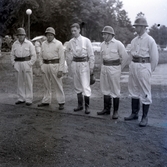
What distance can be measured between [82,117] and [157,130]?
4.45 feet

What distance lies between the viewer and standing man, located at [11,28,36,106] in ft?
18.7

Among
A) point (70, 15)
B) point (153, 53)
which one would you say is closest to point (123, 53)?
point (153, 53)

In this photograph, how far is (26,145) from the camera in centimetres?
354

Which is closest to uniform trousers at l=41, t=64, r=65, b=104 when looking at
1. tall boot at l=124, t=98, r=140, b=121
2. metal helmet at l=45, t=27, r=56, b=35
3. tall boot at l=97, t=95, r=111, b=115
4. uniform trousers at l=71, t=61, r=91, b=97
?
uniform trousers at l=71, t=61, r=91, b=97

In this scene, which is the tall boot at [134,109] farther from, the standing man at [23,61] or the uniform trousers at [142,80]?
the standing man at [23,61]

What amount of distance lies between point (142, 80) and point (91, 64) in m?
1.09

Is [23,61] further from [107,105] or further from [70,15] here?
[107,105]

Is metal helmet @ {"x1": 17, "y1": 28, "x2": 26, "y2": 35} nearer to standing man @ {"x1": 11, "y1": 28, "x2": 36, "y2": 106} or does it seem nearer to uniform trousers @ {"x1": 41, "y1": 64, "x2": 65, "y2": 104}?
standing man @ {"x1": 11, "y1": 28, "x2": 36, "y2": 106}

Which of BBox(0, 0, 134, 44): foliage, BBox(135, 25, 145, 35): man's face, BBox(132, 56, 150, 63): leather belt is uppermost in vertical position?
BBox(0, 0, 134, 44): foliage

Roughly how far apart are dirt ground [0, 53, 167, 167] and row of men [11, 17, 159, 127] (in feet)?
0.92

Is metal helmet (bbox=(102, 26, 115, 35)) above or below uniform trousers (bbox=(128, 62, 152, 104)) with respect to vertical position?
above

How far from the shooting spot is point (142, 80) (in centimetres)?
436

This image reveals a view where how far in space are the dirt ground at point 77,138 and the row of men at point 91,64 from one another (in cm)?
28

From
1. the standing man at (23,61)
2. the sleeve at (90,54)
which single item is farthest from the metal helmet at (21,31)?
the sleeve at (90,54)
